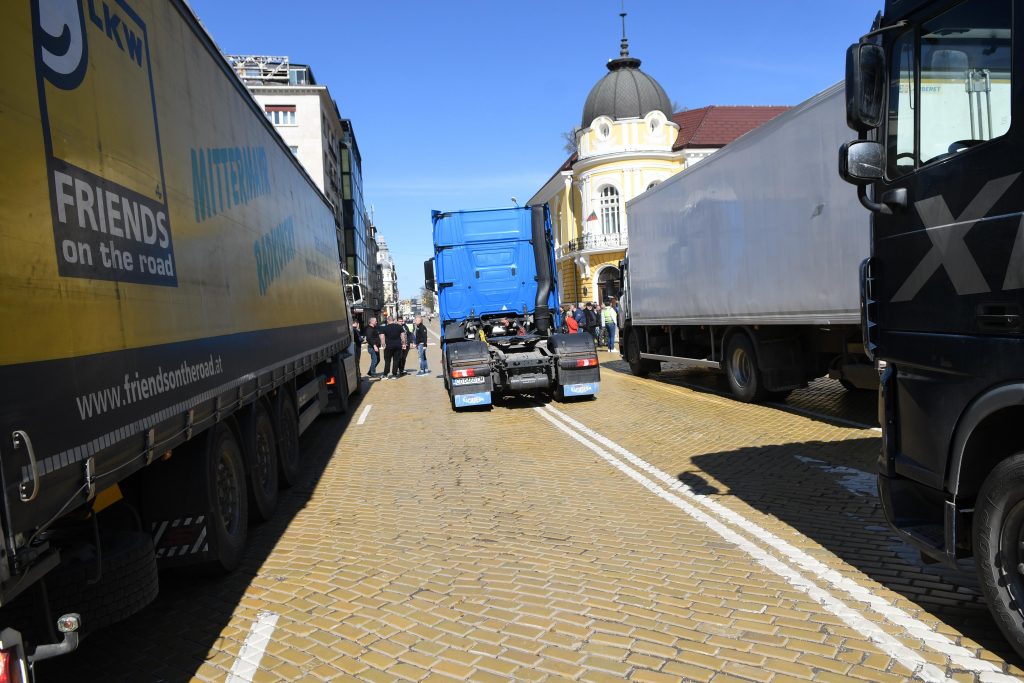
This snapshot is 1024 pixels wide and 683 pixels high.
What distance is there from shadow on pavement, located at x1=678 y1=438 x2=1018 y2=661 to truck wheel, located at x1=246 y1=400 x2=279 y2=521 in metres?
3.67

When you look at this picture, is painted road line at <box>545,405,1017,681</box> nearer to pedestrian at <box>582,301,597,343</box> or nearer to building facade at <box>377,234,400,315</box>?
pedestrian at <box>582,301,597,343</box>

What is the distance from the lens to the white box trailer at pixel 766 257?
29.1 feet

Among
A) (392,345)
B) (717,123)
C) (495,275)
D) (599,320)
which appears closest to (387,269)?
(717,123)

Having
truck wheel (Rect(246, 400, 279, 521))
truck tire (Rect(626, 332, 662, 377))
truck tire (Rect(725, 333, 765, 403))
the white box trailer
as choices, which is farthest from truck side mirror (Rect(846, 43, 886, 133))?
truck tire (Rect(626, 332, 662, 377))

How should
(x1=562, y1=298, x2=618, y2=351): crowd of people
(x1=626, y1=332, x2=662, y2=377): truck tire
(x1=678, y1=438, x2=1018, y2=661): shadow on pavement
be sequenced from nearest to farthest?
(x1=678, y1=438, x2=1018, y2=661): shadow on pavement → (x1=626, y1=332, x2=662, y2=377): truck tire → (x1=562, y1=298, x2=618, y2=351): crowd of people

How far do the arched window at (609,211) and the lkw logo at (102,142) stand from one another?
41.6 m

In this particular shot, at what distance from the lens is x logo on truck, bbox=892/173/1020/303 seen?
307 cm

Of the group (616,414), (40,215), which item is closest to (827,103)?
(616,414)

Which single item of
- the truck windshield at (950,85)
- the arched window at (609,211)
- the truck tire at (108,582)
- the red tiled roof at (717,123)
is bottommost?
the truck tire at (108,582)

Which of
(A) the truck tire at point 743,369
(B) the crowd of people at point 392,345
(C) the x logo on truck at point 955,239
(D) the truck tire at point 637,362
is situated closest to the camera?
(C) the x logo on truck at point 955,239

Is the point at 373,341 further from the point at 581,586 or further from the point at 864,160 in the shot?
the point at 864,160

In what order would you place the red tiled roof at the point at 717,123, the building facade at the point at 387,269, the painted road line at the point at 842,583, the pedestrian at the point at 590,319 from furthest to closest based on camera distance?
the building facade at the point at 387,269, the red tiled roof at the point at 717,123, the pedestrian at the point at 590,319, the painted road line at the point at 842,583

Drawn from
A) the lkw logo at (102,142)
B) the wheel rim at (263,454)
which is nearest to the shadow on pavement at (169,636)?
the wheel rim at (263,454)

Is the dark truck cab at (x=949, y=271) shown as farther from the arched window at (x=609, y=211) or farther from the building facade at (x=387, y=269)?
the building facade at (x=387, y=269)
